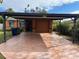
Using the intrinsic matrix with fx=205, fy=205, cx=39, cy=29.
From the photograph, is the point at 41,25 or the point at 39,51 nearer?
the point at 39,51

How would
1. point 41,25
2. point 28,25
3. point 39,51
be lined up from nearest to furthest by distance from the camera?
point 39,51 < point 41,25 < point 28,25

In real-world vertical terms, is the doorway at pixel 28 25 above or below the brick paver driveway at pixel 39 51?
below

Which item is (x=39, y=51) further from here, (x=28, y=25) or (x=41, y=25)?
(x=28, y=25)

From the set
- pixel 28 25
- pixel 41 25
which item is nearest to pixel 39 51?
pixel 41 25

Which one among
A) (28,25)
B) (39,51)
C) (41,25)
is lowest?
(28,25)

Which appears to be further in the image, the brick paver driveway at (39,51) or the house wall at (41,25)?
the house wall at (41,25)

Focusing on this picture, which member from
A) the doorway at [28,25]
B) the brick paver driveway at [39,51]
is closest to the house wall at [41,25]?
the doorway at [28,25]

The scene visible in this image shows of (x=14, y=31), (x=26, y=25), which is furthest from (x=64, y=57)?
(x=26, y=25)

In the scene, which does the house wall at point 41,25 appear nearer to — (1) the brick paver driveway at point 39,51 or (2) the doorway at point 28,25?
(2) the doorway at point 28,25

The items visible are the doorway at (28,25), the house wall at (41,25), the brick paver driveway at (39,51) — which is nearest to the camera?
the brick paver driveway at (39,51)

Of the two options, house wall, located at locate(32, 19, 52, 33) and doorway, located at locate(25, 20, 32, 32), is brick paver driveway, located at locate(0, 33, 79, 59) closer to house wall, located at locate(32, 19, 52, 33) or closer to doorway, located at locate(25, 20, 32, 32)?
house wall, located at locate(32, 19, 52, 33)

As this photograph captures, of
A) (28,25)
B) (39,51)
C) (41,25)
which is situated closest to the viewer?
(39,51)

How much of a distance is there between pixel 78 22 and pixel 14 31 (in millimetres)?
9804

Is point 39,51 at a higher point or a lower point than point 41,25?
higher
